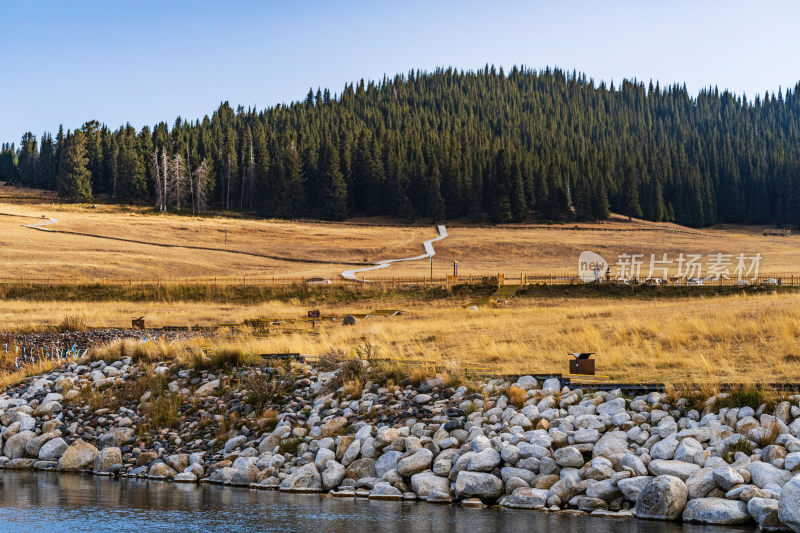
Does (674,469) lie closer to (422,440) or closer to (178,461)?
(422,440)

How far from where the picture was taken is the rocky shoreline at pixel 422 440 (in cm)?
1335

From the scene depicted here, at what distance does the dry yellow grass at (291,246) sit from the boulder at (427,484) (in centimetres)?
5308

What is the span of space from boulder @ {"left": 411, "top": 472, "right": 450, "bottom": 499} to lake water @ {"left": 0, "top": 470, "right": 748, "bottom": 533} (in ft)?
0.96

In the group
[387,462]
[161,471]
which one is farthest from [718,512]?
[161,471]

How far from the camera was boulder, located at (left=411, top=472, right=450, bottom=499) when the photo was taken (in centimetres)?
1471

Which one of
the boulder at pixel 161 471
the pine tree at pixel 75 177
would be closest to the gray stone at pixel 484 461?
the boulder at pixel 161 471

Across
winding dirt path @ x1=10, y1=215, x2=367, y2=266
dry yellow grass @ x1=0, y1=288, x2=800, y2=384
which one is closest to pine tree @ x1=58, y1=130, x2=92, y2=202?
winding dirt path @ x1=10, y1=215, x2=367, y2=266

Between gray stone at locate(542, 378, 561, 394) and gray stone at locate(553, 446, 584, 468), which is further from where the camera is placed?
gray stone at locate(542, 378, 561, 394)

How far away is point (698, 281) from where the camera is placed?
52.6 metres

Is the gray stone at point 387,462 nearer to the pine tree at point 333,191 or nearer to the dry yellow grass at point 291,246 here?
the dry yellow grass at point 291,246

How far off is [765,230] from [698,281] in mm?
102311

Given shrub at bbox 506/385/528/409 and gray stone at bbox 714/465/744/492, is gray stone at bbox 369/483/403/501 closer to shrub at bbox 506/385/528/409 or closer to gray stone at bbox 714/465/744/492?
shrub at bbox 506/385/528/409

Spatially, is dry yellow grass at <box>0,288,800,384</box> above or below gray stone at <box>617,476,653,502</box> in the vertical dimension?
above

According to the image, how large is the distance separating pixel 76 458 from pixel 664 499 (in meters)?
13.2
